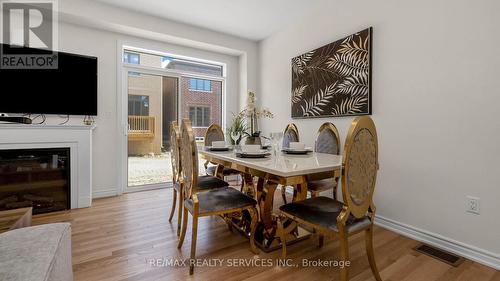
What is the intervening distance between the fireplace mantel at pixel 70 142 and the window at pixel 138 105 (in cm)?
75

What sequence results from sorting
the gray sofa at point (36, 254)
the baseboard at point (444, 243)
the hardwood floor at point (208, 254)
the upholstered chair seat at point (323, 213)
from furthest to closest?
1. the baseboard at point (444, 243)
2. the hardwood floor at point (208, 254)
3. the upholstered chair seat at point (323, 213)
4. the gray sofa at point (36, 254)

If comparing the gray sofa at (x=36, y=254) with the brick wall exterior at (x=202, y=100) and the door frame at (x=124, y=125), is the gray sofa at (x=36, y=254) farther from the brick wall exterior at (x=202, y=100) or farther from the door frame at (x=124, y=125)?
the brick wall exterior at (x=202, y=100)

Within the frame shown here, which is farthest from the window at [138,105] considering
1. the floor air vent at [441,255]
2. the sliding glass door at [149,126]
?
the floor air vent at [441,255]

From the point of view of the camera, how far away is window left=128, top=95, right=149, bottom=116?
141 inches

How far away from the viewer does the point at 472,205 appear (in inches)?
73.1

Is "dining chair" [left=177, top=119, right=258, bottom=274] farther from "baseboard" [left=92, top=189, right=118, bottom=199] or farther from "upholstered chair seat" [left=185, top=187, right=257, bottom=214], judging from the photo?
"baseboard" [left=92, top=189, right=118, bottom=199]

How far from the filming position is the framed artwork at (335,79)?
8.37 ft

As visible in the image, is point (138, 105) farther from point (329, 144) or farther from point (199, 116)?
point (329, 144)

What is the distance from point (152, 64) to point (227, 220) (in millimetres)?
2705

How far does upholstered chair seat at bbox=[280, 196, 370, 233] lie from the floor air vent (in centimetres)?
89

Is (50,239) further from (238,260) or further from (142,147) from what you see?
(142,147)

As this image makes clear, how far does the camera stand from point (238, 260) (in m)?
1.76

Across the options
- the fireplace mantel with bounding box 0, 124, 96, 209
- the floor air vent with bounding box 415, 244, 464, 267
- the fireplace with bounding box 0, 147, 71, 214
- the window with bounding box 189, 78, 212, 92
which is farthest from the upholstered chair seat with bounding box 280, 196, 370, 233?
the window with bounding box 189, 78, 212, 92

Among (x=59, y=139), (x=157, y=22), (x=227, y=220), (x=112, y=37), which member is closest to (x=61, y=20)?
(x=112, y=37)
